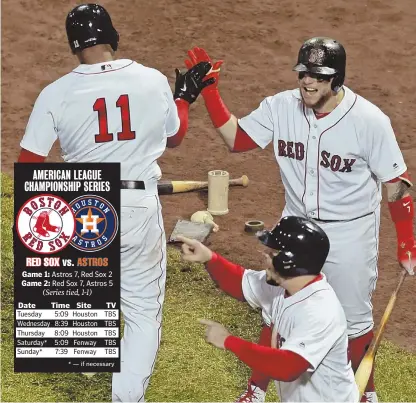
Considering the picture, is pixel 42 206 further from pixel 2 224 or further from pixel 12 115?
pixel 12 115

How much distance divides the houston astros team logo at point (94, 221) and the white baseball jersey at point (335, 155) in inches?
36.5

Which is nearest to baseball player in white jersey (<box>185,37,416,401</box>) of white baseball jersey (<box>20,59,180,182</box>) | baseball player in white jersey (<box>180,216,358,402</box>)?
white baseball jersey (<box>20,59,180,182</box>)

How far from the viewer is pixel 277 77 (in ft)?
33.7

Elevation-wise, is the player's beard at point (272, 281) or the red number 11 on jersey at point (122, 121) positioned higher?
the red number 11 on jersey at point (122, 121)

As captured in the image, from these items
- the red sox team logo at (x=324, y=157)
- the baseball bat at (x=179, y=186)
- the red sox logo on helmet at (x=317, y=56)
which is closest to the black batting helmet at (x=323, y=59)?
the red sox logo on helmet at (x=317, y=56)

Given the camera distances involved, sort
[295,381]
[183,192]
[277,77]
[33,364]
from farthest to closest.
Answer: [277,77] < [183,192] < [33,364] < [295,381]

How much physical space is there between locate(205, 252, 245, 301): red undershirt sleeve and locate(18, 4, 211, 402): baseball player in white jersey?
59cm

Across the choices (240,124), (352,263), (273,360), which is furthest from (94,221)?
(273,360)

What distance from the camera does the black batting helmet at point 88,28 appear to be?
477 cm

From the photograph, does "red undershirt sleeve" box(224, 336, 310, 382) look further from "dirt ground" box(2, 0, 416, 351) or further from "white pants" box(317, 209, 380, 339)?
"dirt ground" box(2, 0, 416, 351)

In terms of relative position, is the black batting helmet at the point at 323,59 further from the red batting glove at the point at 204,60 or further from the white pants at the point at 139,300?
the white pants at the point at 139,300

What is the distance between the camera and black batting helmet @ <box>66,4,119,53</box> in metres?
4.77

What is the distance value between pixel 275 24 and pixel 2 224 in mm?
5132

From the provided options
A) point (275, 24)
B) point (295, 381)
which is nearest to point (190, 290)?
point (295, 381)
